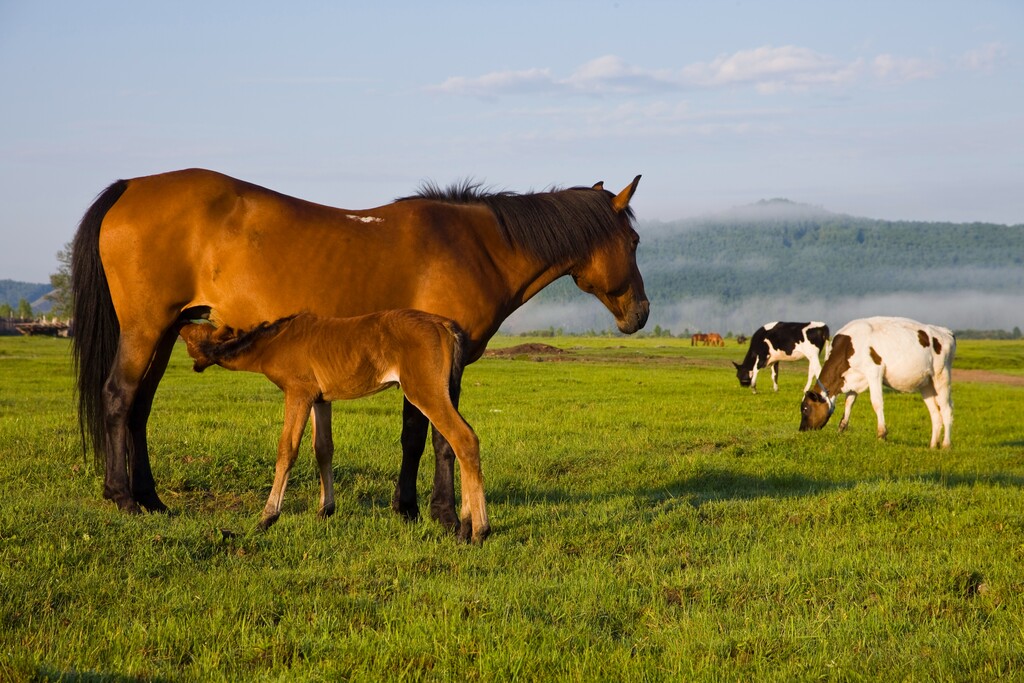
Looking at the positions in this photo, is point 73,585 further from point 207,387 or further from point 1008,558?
point 207,387

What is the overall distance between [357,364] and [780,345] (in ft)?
76.0

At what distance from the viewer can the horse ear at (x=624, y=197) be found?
29.2ft

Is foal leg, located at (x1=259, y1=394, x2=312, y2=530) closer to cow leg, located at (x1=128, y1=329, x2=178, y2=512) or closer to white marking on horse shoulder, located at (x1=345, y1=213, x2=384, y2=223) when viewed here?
cow leg, located at (x1=128, y1=329, x2=178, y2=512)

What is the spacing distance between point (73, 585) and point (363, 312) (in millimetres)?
3154

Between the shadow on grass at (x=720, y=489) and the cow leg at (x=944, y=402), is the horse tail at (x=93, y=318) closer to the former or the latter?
the shadow on grass at (x=720, y=489)

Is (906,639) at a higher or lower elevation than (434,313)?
lower

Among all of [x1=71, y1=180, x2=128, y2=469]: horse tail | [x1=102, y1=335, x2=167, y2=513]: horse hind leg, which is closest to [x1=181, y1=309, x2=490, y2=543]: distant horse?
[x1=102, y1=335, x2=167, y2=513]: horse hind leg

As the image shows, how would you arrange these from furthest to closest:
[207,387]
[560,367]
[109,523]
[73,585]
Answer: [560,367] < [207,387] < [109,523] < [73,585]

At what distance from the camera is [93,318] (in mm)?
8320

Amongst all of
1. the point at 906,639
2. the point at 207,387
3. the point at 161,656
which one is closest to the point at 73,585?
the point at 161,656

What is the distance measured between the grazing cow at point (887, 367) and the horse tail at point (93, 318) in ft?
38.9

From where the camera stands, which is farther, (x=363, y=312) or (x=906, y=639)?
(x=363, y=312)

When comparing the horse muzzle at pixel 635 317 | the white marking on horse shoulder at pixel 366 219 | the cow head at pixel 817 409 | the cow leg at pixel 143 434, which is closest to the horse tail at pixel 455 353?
the white marking on horse shoulder at pixel 366 219

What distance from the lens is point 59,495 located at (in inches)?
330
